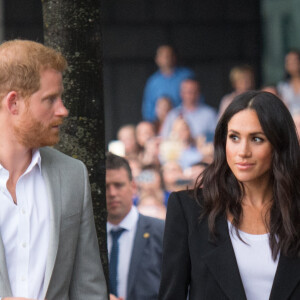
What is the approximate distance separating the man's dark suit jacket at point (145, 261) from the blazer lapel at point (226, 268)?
151 centimetres

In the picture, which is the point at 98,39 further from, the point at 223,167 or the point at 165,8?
the point at 165,8

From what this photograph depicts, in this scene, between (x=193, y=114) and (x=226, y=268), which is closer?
(x=226, y=268)

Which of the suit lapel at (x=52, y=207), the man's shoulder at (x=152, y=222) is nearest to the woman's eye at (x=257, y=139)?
the suit lapel at (x=52, y=207)

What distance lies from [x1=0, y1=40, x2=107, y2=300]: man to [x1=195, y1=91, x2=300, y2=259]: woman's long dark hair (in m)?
0.82

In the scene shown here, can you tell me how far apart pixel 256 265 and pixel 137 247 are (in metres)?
1.80

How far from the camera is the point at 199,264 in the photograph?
3.64 m

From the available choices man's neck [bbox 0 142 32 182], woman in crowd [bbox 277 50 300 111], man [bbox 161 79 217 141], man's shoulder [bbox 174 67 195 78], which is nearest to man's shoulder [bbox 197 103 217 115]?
man [bbox 161 79 217 141]

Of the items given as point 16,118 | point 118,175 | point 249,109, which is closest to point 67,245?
point 16,118

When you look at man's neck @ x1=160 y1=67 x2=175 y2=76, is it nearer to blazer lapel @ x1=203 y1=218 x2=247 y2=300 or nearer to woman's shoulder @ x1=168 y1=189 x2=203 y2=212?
woman's shoulder @ x1=168 y1=189 x2=203 y2=212

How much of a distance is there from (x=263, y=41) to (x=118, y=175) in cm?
630

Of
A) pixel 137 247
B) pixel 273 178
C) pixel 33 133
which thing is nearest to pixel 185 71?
pixel 137 247

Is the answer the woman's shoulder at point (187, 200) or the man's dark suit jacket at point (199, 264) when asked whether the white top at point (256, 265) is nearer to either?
the man's dark suit jacket at point (199, 264)

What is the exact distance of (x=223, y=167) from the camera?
3.82 metres

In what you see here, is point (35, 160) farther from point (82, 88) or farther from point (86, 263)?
point (82, 88)
